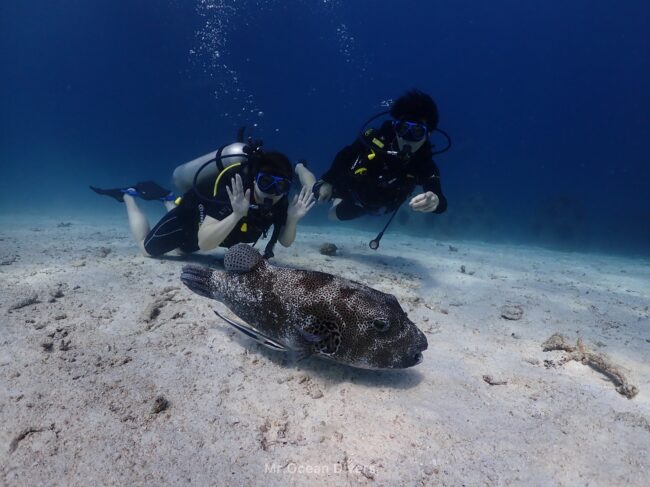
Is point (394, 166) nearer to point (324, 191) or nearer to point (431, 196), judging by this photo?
point (431, 196)

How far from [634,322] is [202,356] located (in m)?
6.20

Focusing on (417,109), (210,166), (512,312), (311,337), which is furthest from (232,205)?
(512,312)

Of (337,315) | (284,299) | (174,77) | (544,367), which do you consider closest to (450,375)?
(544,367)

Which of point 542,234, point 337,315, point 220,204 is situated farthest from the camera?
point 542,234

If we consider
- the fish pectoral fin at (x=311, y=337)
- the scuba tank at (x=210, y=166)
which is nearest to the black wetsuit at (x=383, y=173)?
the scuba tank at (x=210, y=166)

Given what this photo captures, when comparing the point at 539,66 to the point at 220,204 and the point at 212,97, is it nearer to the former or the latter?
the point at 212,97

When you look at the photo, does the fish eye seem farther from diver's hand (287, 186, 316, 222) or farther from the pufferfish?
diver's hand (287, 186, 316, 222)

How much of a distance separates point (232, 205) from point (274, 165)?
920 mm

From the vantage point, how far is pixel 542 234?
28.5 meters

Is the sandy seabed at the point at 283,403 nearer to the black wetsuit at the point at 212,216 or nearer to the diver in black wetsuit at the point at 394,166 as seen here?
the black wetsuit at the point at 212,216

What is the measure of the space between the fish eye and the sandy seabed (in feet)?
1.92

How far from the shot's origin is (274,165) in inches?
196

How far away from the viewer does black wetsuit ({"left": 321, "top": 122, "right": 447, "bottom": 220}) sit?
22.8ft

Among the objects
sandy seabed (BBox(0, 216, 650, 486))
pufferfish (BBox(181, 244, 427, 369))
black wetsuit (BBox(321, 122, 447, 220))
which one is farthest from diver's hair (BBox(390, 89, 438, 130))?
pufferfish (BBox(181, 244, 427, 369))
